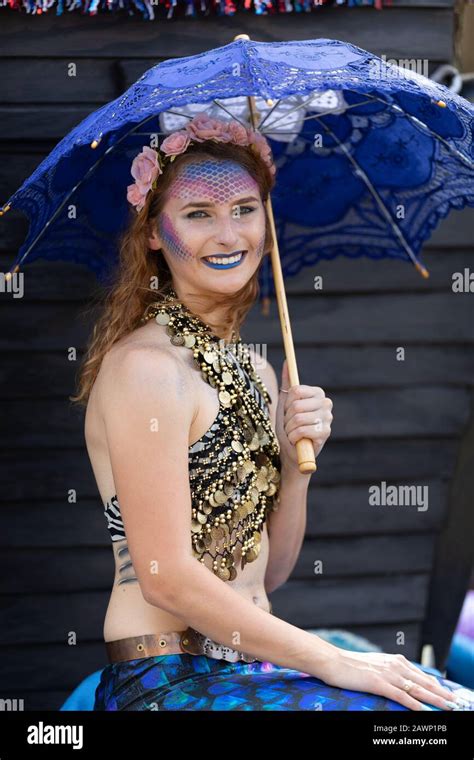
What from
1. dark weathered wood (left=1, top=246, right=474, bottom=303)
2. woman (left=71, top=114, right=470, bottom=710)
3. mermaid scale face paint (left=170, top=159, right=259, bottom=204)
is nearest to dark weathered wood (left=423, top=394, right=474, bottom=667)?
dark weathered wood (left=1, top=246, right=474, bottom=303)

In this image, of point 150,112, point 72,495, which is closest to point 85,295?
point 72,495

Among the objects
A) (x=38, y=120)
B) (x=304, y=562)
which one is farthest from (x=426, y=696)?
(x=38, y=120)

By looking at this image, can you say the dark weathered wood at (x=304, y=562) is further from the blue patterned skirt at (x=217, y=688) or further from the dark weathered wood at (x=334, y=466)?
the blue patterned skirt at (x=217, y=688)

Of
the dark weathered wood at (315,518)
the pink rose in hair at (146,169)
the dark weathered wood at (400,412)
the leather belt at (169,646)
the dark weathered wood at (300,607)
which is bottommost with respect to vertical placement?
the leather belt at (169,646)

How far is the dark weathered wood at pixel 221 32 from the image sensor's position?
3.16 m

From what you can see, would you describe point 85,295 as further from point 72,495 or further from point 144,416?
point 144,416

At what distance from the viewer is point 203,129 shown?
8.38ft

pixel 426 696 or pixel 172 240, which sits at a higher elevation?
pixel 172 240

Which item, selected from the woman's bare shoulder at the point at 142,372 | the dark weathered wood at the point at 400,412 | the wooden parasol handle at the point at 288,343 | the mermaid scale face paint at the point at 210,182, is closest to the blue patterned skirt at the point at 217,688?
the wooden parasol handle at the point at 288,343

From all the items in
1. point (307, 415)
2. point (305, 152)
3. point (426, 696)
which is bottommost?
point (426, 696)

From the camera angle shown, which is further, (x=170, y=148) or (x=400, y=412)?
(x=400, y=412)

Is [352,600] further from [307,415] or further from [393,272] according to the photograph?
[307,415]

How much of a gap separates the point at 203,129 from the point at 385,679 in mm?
1333
